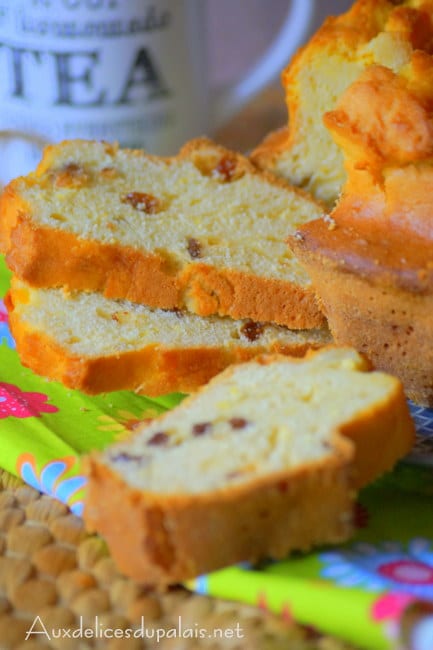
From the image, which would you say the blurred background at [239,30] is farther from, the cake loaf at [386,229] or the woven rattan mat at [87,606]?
the woven rattan mat at [87,606]

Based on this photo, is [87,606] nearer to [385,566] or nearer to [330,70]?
[385,566]

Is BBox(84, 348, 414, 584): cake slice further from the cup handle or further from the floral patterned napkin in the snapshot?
the cup handle

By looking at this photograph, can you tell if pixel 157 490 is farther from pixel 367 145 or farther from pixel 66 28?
pixel 66 28

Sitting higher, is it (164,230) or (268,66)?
(268,66)

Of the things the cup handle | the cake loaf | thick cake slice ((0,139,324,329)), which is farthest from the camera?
the cup handle

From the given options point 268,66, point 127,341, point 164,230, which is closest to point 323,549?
point 127,341

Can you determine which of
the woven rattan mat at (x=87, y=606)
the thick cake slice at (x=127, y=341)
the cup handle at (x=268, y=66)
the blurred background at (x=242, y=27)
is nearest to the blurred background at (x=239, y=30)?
the blurred background at (x=242, y=27)

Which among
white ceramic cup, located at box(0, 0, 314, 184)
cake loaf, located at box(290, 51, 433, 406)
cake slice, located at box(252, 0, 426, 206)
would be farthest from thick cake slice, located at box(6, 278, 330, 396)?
white ceramic cup, located at box(0, 0, 314, 184)
